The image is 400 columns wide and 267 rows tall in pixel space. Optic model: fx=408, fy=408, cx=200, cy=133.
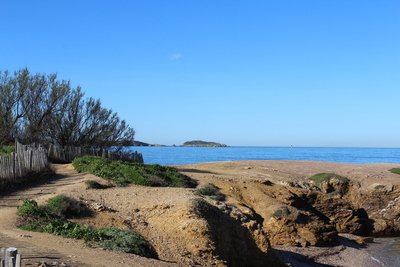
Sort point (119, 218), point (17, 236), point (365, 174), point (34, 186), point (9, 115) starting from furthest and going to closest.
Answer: point (365, 174)
point (9, 115)
point (34, 186)
point (119, 218)
point (17, 236)

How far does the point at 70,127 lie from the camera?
93.4ft

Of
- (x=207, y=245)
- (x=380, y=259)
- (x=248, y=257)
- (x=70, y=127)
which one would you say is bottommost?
(x=380, y=259)

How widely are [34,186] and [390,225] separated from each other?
17.0m

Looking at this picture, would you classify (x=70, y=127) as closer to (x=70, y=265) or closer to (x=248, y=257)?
(x=248, y=257)

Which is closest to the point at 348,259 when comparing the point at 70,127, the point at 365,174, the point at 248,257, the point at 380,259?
the point at 380,259

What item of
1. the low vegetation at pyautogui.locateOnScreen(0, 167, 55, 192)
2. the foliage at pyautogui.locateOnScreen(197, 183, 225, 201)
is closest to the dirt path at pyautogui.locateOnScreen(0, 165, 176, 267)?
the low vegetation at pyautogui.locateOnScreen(0, 167, 55, 192)

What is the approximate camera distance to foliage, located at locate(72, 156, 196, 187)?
16047 millimetres

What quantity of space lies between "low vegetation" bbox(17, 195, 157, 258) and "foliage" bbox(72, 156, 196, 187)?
526cm

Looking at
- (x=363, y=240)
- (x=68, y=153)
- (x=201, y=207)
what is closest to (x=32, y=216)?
(x=201, y=207)

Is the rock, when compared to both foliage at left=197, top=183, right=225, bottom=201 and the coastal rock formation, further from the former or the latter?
foliage at left=197, top=183, right=225, bottom=201

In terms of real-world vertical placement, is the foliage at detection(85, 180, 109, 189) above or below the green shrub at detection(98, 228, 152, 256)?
above

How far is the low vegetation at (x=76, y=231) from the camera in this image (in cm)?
878

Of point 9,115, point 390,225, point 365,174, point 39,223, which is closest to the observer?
point 39,223

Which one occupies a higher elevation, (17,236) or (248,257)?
(17,236)
